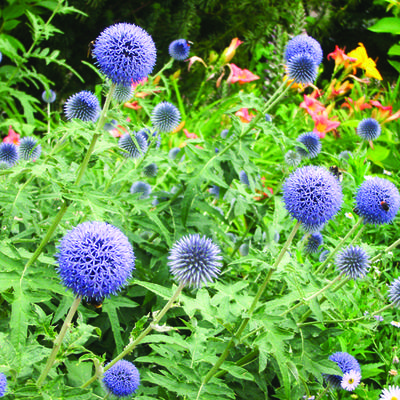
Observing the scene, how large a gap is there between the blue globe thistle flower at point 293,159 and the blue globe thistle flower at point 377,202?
0.94 metres

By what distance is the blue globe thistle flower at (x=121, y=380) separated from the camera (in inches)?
68.6

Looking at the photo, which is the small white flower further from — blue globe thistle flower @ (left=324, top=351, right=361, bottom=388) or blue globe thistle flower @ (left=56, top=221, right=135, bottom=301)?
blue globe thistle flower @ (left=56, top=221, right=135, bottom=301)

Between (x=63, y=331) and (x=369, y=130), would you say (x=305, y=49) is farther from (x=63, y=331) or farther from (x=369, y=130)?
(x=63, y=331)

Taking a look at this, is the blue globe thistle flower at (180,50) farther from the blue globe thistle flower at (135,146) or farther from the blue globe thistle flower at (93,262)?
the blue globe thistle flower at (93,262)

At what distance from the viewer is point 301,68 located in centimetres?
265

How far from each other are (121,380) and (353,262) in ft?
3.67

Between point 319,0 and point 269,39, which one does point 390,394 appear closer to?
point 269,39

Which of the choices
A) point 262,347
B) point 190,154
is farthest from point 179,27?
point 262,347

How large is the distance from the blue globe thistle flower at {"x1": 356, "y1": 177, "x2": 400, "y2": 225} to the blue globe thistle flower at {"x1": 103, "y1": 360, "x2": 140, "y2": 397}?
127cm

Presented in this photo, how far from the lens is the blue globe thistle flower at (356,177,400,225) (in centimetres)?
210

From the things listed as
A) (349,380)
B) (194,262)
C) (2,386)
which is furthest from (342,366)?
(2,386)

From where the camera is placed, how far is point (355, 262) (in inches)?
79.0

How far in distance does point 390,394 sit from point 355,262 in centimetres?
66

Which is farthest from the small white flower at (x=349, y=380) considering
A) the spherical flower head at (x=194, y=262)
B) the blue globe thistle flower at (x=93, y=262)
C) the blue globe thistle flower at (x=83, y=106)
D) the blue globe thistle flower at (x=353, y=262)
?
the blue globe thistle flower at (x=83, y=106)
